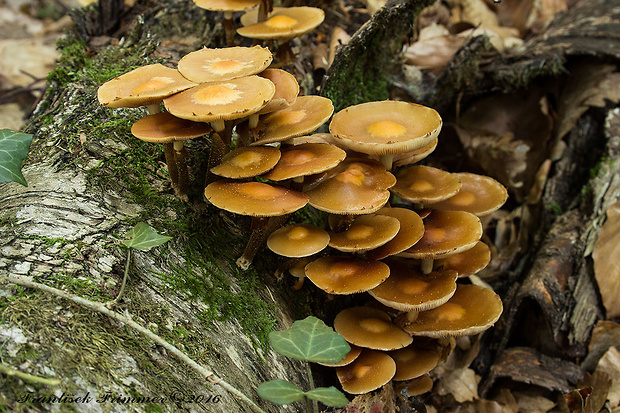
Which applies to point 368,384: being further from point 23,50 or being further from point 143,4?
point 23,50

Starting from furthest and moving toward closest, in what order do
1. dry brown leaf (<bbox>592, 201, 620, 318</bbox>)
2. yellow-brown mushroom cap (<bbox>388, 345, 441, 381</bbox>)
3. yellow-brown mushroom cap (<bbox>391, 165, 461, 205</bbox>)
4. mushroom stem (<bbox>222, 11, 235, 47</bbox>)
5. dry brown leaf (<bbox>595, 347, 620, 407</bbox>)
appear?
mushroom stem (<bbox>222, 11, 235, 47</bbox>), dry brown leaf (<bbox>592, 201, 620, 318</bbox>), dry brown leaf (<bbox>595, 347, 620, 407</bbox>), yellow-brown mushroom cap (<bbox>391, 165, 461, 205</bbox>), yellow-brown mushroom cap (<bbox>388, 345, 441, 381</bbox>)

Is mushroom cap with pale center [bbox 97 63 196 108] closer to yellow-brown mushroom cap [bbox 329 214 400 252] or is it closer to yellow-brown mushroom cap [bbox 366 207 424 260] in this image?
yellow-brown mushroom cap [bbox 329 214 400 252]

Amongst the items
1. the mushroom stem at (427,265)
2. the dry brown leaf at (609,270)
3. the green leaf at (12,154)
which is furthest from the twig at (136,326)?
the dry brown leaf at (609,270)

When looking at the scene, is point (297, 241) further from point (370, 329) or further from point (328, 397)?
point (328, 397)

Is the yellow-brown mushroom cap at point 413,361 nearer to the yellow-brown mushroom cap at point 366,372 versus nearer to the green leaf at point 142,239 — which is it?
the yellow-brown mushroom cap at point 366,372

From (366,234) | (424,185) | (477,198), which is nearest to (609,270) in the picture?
(477,198)

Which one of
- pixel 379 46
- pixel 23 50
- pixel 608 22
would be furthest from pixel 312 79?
pixel 23 50

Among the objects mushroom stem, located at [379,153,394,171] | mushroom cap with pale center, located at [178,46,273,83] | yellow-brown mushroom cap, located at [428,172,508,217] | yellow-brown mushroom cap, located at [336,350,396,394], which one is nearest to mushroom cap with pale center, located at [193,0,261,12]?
mushroom cap with pale center, located at [178,46,273,83]
